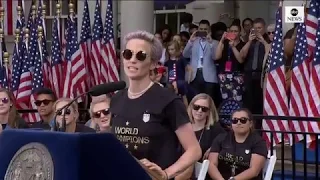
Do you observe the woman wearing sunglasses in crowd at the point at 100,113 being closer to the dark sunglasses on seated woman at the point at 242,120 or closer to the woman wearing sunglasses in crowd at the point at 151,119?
the dark sunglasses on seated woman at the point at 242,120

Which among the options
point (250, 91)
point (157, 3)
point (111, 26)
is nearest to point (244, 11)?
point (157, 3)

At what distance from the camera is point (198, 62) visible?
40.9ft

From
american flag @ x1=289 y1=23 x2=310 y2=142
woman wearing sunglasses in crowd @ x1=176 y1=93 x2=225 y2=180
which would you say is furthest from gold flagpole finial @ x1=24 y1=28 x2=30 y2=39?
woman wearing sunglasses in crowd @ x1=176 y1=93 x2=225 y2=180

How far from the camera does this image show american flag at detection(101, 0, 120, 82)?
13539 millimetres

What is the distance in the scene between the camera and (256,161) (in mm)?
8289

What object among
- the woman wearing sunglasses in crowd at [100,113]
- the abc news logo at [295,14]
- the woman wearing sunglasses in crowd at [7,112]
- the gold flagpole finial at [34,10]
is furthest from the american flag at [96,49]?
the woman wearing sunglasses in crowd at [100,113]

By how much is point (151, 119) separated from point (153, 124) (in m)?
0.03

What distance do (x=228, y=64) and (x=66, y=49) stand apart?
3045 millimetres

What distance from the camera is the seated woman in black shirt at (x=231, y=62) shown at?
12.0 meters

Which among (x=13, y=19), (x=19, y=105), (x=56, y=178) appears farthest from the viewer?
(x=13, y=19)

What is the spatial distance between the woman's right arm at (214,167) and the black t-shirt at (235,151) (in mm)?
36

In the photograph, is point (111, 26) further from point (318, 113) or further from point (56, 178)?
point (56, 178)

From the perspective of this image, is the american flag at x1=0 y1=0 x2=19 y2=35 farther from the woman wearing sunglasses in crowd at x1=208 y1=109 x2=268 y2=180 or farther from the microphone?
the microphone

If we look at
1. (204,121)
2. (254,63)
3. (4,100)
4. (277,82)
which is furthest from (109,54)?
(4,100)
